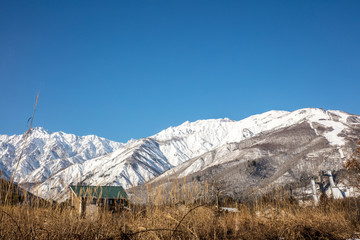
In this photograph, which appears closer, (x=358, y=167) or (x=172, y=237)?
(x=172, y=237)

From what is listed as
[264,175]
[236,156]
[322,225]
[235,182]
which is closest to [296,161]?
[264,175]

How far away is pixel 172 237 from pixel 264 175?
85345 mm

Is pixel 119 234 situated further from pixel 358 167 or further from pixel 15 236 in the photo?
pixel 358 167

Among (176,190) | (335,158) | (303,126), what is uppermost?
(303,126)

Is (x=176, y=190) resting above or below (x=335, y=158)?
below

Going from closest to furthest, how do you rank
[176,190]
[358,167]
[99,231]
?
1. [99,231]
2. [176,190]
3. [358,167]

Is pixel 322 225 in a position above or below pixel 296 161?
below

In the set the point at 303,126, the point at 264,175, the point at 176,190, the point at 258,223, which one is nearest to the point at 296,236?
the point at 258,223

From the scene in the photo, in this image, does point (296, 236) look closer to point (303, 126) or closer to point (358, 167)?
point (358, 167)

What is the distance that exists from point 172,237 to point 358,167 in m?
13.4

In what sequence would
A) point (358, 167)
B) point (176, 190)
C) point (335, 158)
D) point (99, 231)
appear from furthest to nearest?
point (335, 158) → point (358, 167) → point (176, 190) → point (99, 231)

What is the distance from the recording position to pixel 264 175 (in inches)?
3246

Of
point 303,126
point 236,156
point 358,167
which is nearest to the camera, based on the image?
point 358,167

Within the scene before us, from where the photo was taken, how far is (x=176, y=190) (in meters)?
4.76
